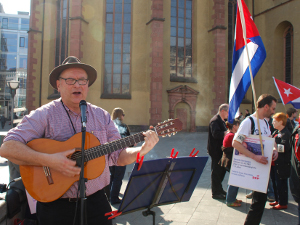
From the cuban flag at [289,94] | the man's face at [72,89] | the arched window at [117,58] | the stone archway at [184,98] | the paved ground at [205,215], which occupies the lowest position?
the paved ground at [205,215]

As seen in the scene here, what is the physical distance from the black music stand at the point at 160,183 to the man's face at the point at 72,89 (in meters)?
0.79

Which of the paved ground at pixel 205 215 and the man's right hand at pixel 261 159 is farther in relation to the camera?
the paved ground at pixel 205 215

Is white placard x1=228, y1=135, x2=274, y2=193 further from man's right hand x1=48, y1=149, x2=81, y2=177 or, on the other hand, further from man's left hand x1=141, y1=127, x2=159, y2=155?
man's right hand x1=48, y1=149, x2=81, y2=177

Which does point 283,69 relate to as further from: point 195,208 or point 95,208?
point 95,208

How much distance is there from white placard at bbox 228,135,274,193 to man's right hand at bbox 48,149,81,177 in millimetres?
2066

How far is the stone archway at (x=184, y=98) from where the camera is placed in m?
18.0

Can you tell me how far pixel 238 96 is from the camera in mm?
3771

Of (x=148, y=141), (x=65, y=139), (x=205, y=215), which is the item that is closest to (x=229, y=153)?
(x=205, y=215)

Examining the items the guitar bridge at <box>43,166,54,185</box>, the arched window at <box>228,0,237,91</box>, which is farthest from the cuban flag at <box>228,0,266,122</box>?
the arched window at <box>228,0,237,91</box>

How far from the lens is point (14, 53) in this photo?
49719mm

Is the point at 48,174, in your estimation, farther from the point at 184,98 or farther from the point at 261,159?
the point at 184,98

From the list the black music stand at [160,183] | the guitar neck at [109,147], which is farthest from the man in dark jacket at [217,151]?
the guitar neck at [109,147]

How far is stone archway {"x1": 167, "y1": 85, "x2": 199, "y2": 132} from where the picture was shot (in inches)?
708

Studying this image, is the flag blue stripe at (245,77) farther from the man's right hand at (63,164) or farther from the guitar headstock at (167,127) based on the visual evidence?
the man's right hand at (63,164)
